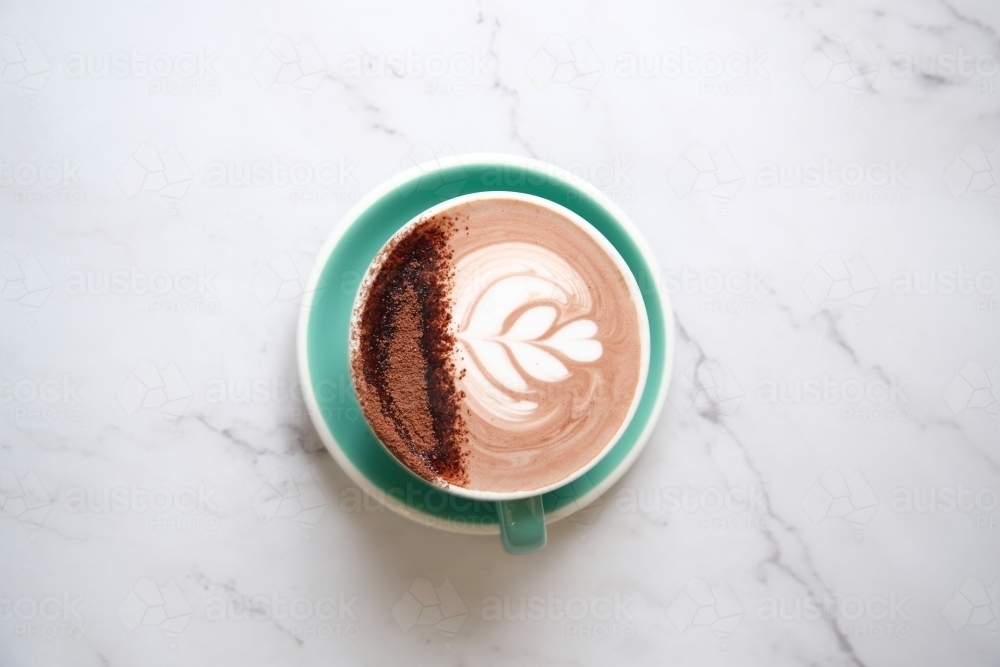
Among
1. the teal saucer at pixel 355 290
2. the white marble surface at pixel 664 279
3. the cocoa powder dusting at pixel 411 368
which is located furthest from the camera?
the white marble surface at pixel 664 279

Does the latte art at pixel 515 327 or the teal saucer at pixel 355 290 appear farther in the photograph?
the teal saucer at pixel 355 290

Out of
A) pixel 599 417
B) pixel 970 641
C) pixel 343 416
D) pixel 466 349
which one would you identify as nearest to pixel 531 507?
pixel 599 417

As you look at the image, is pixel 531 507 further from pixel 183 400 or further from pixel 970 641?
pixel 970 641

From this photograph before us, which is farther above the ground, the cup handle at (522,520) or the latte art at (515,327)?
the latte art at (515,327)

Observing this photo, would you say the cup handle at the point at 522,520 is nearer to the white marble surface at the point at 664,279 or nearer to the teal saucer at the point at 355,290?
the teal saucer at the point at 355,290

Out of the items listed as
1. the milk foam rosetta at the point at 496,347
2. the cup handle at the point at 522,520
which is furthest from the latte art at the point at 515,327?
the cup handle at the point at 522,520

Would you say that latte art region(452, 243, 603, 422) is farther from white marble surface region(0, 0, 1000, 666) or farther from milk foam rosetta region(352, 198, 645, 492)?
white marble surface region(0, 0, 1000, 666)
